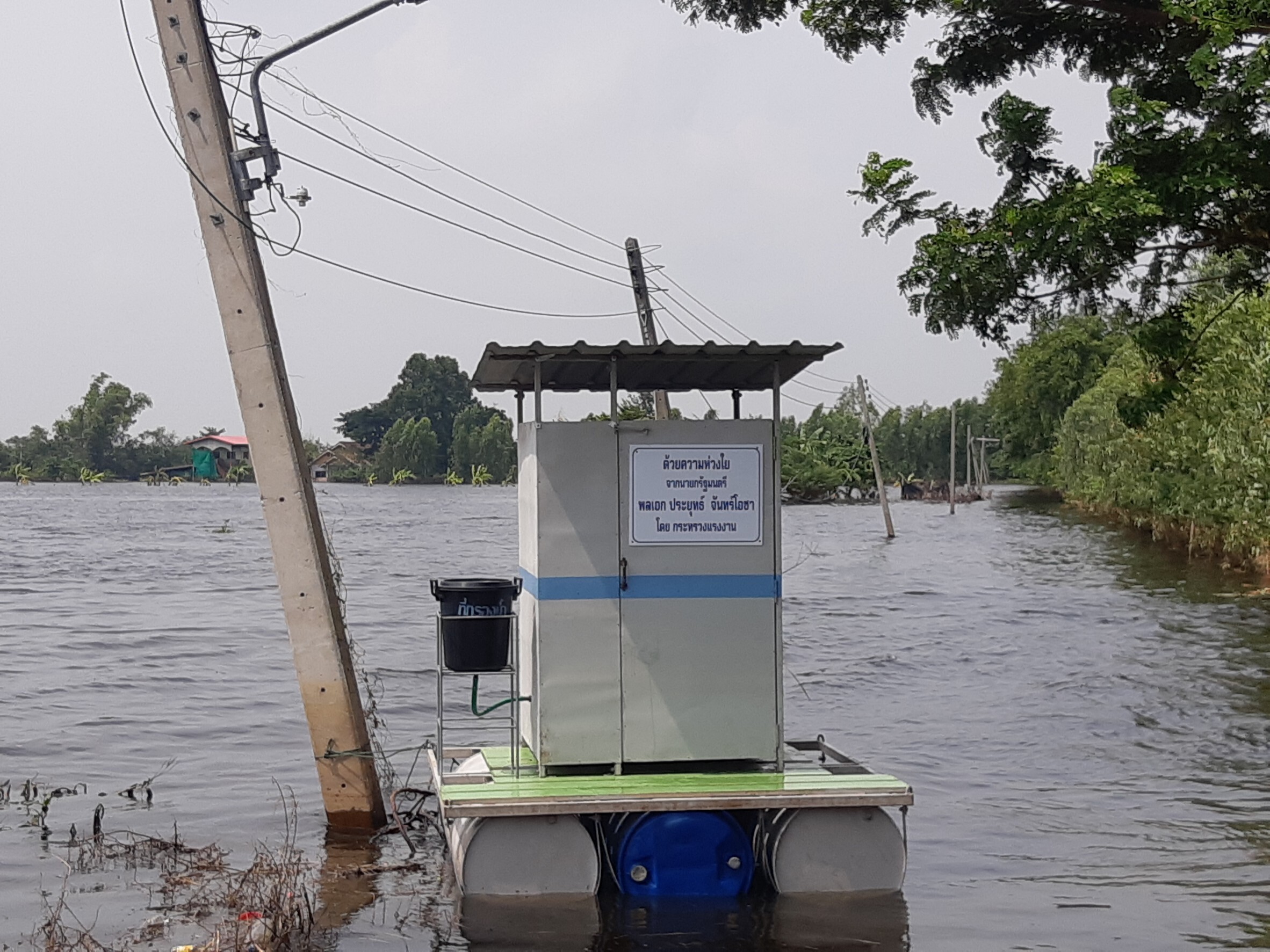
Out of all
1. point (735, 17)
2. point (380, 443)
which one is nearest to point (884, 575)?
point (735, 17)

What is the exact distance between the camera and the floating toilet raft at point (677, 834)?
8.48 metres

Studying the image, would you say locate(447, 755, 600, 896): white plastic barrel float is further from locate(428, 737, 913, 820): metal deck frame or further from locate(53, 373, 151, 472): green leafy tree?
locate(53, 373, 151, 472): green leafy tree

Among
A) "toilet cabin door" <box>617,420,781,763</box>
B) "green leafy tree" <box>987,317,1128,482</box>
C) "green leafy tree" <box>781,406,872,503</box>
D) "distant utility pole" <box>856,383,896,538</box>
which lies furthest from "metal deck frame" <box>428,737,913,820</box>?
"green leafy tree" <box>781,406,872,503</box>

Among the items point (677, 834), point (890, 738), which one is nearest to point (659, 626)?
point (677, 834)

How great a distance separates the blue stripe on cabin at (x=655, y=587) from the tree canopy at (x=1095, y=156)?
6.82 ft

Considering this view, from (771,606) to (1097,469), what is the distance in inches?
2430

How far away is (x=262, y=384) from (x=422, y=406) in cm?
17883

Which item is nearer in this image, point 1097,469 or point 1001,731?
point 1001,731

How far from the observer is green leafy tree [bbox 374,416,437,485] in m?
185

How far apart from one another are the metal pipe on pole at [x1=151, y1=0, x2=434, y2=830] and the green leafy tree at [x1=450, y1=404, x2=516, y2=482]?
6401 inches

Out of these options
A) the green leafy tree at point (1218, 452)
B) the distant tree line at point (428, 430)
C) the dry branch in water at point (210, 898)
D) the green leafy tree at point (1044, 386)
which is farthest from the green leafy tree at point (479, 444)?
the dry branch in water at point (210, 898)

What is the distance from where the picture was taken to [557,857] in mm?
8539

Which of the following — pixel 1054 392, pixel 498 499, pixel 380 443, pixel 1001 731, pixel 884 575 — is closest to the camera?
pixel 1001 731

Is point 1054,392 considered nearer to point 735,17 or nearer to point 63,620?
point 63,620
